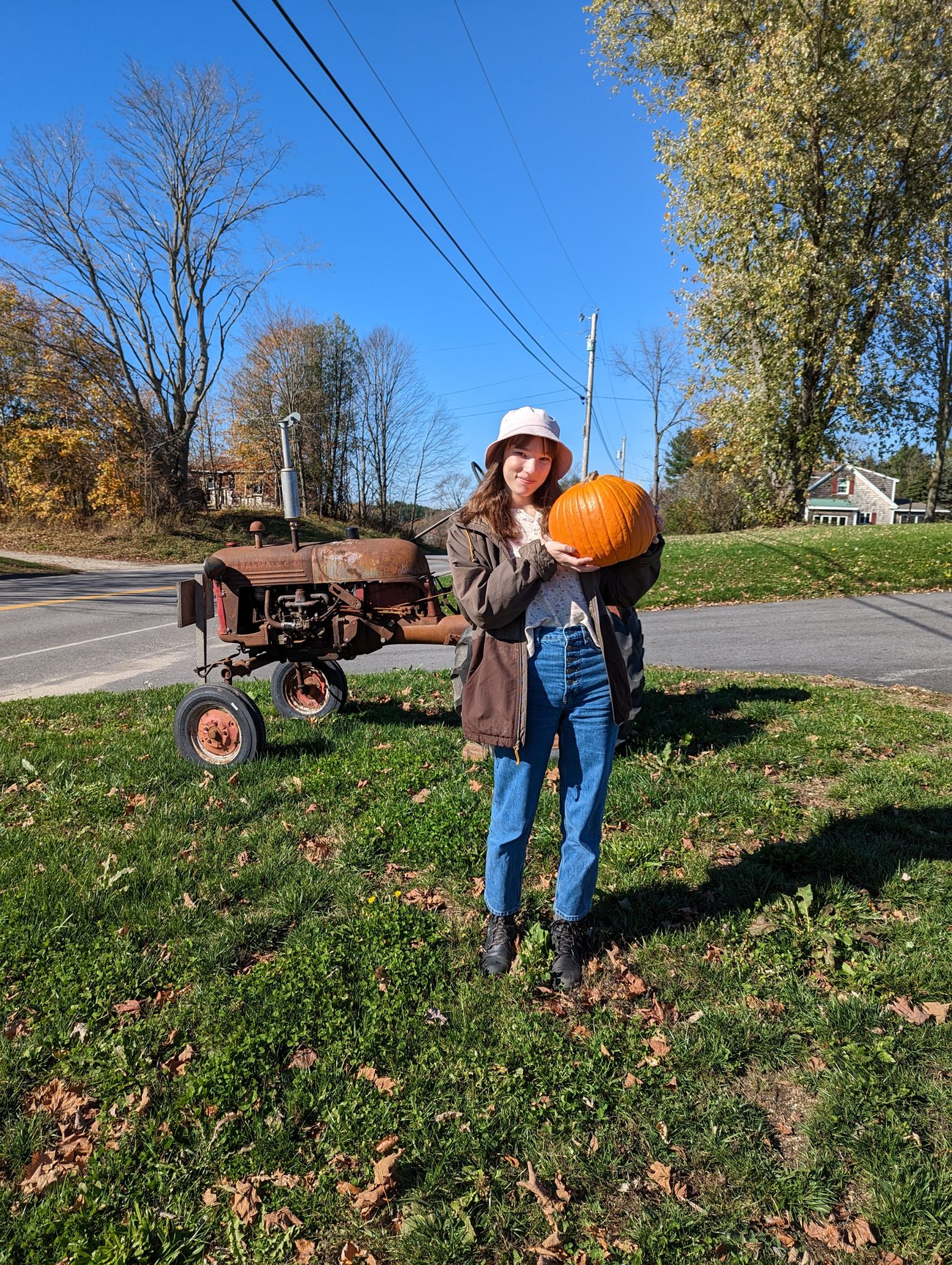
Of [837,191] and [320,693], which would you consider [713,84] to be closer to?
[837,191]

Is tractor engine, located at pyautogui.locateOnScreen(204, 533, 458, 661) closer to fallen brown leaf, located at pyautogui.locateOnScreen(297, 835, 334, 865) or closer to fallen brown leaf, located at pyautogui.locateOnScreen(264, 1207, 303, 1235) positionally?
fallen brown leaf, located at pyautogui.locateOnScreen(297, 835, 334, 865)

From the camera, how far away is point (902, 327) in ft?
81.6

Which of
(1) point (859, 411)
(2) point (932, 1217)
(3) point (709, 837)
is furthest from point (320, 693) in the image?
(1) point (859, 411)

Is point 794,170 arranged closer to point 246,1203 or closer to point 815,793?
point 815,793

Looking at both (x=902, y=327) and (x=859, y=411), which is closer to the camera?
(x=859, y=411)

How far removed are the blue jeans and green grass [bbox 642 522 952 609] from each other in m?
10.8

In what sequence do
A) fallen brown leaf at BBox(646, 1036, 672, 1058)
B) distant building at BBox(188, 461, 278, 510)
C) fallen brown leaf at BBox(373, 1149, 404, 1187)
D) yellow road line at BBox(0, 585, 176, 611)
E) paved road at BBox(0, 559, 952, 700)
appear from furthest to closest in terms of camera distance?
distant building at BBox(188, 461, 278, 510), yellow road line at BBox(0, 585, 176, 611), paved road at BBox(0, 559, 952, 700), fallen brown leaf at BBox(646, 1036, 672, 1058), fallen brown leaf at BBox(373, 1149, 404, 1187)

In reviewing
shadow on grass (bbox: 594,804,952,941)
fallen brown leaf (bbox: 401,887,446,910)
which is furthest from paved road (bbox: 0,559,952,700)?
fallen brown leaf (bbox: 401,887,446,910)

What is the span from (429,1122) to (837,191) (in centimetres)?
2597

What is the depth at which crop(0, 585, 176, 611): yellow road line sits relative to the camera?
14414mm

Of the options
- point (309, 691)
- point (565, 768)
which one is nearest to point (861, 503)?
point (309, 691)

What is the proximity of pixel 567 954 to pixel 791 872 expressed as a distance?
1.37 m

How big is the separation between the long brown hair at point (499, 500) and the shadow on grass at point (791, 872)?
5.97 feet

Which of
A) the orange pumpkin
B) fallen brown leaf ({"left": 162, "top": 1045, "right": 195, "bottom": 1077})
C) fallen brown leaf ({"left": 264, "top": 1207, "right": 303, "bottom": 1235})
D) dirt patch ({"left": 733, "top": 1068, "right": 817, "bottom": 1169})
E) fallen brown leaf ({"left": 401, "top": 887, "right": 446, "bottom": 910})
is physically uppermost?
the orange pumpkin
